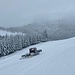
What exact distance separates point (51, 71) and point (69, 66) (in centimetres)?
137

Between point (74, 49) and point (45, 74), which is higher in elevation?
point (74, 49)

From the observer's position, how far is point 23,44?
77.2 m

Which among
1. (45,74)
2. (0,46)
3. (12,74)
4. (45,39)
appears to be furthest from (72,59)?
(45,39)

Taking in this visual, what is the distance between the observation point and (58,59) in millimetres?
16516

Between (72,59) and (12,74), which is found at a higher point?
(72,59)

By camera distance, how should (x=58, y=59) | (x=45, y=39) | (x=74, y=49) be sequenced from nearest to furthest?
(x=58, y=59)
(x=74, y=49)
(x=45, y=39)

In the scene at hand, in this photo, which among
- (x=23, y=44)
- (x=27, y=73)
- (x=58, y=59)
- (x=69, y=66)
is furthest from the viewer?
(x=23, y=44)

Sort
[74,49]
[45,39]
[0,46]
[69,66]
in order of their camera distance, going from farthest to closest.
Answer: [45,39]
[0,46]
[74,49]
[69,66]

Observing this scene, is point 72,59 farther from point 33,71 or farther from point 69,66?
point 33,71

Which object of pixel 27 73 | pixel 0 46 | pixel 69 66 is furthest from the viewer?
pixel 0 46

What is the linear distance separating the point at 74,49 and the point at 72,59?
3162mm

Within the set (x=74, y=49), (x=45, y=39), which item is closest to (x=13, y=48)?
(x=45, y=39)

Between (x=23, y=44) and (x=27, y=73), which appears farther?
(x=23, y=44)

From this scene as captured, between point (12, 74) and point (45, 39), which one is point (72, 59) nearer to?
point (12, 74)
